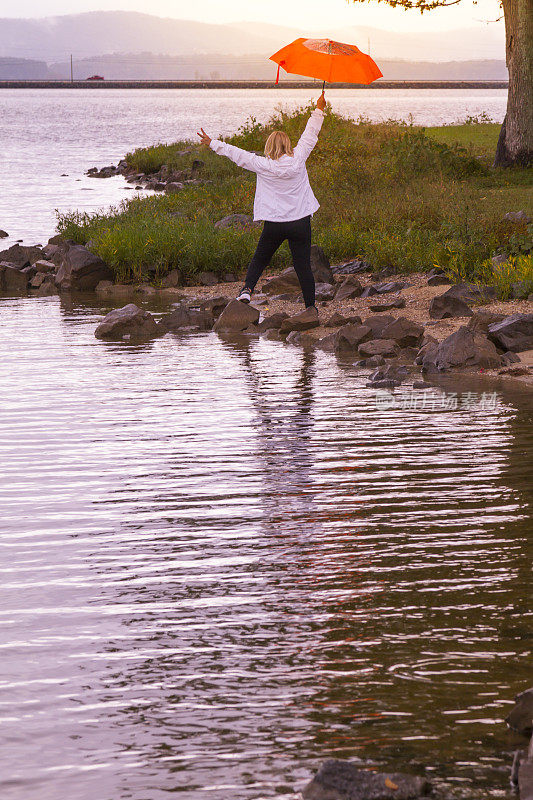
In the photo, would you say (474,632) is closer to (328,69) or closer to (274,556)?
(274,556)

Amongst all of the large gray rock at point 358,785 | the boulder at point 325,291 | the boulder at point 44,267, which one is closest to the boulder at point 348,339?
the boulder at point 325,291

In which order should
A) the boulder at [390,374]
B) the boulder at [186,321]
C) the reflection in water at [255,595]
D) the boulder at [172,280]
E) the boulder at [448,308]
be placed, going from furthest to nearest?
the boulder at [172,280]
the boulder at [186,321]
the boulder at [448,308]
the boulder at [390,374]
the reflection in water at [255,595]

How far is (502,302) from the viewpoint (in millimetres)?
14547

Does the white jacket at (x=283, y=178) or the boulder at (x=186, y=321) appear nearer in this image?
the white jacket at (x=283, y=178)

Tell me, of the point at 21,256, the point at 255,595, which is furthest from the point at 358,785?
the point at 21,256

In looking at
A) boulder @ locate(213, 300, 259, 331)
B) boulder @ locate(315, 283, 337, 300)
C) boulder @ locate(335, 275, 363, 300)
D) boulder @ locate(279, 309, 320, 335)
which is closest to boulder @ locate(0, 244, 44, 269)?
boulder @ locate(315, 283, 337, 300)

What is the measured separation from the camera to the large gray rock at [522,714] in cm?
405

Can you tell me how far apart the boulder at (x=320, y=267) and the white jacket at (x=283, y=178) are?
3493 mm

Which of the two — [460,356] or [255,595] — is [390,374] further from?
[255,595]

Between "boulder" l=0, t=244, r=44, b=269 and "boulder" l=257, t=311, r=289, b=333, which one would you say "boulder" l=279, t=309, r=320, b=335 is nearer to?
"boulder" l=257, t=311, r=289, b=333

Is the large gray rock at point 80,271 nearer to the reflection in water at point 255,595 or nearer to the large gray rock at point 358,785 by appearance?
the reflection in water at point 255,595

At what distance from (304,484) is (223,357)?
18.0 ft

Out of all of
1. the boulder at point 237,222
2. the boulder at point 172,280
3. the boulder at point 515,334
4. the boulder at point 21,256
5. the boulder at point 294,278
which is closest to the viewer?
the boulder at point 515,334

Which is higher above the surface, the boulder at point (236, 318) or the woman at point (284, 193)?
the woman at point (284, 193)
